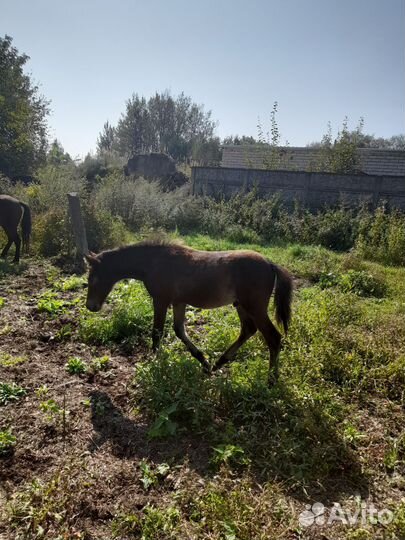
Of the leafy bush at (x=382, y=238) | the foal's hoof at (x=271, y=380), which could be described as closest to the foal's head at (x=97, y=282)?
the foal's hoof at (x=271, y=380)

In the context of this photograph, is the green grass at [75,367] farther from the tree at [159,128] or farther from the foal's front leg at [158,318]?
the tree at [159,128]

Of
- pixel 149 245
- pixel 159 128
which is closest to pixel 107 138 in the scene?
pixel 159 128

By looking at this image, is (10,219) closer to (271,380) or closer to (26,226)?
(26,226)

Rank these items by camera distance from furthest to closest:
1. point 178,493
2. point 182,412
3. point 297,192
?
point 297,192 → point 182,412 → point 178,493

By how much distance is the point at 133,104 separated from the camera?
163 feet

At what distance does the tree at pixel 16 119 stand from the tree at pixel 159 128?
21.7 metres

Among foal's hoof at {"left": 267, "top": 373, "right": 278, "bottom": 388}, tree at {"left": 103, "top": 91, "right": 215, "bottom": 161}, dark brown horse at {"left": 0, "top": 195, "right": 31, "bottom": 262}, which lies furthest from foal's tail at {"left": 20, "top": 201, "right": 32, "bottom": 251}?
tree at {"left": 103, "top": 91, "right": 215, "bottom": 161}

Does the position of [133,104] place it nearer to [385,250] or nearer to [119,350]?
[385,250]

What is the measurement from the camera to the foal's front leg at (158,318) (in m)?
4.53

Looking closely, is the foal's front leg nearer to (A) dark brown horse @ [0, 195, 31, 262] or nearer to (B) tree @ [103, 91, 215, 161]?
(A) dark brown horse @ [0, 195, 31, 262]

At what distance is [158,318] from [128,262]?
788mm

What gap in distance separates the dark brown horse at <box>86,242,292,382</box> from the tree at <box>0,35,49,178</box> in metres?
20.7

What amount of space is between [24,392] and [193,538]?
92.6 inches

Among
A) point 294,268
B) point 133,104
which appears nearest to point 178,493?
point 294,268
